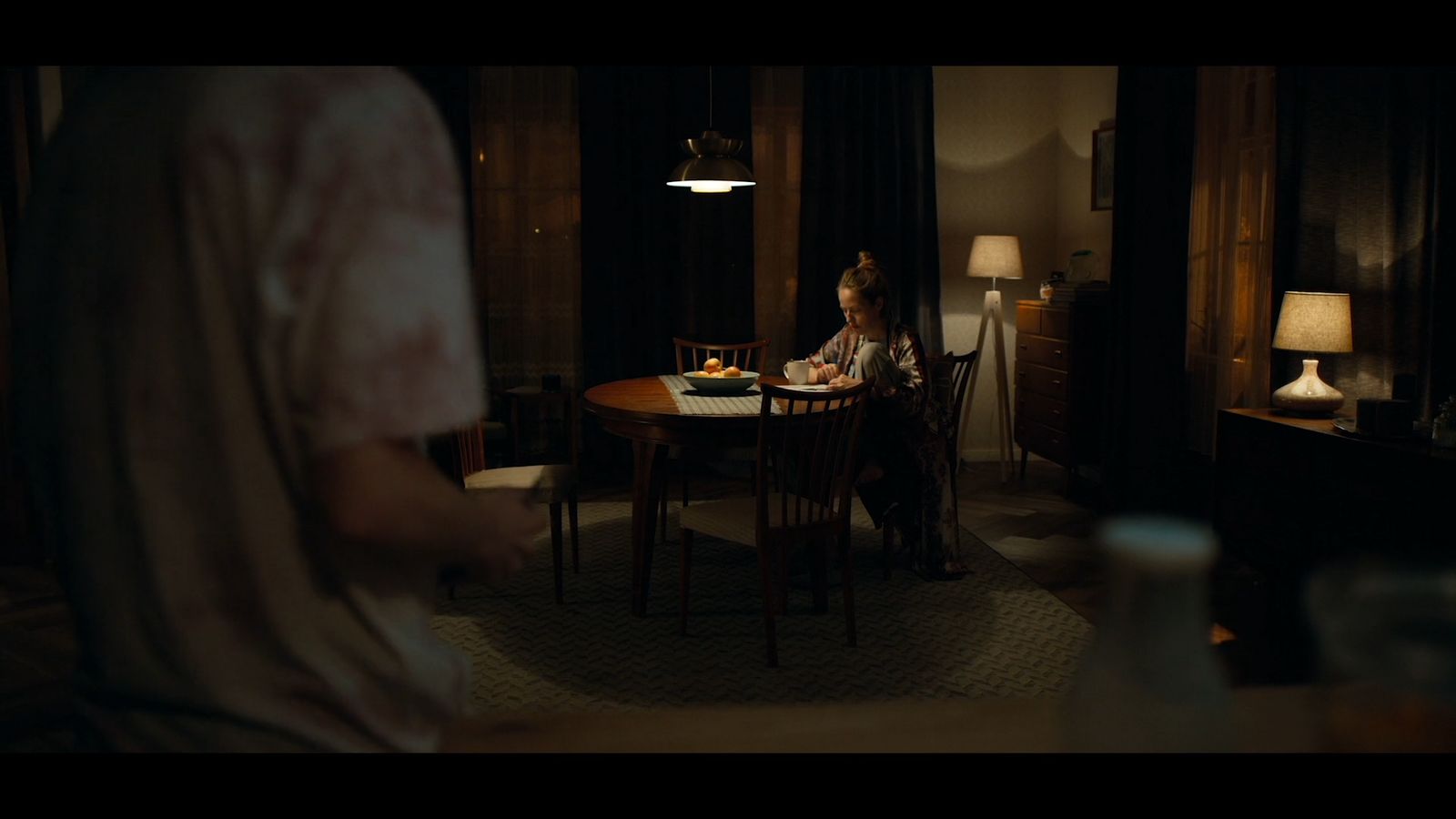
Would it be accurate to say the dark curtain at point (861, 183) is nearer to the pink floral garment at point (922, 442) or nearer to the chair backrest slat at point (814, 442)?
the pink floral garment at point (922, 442)

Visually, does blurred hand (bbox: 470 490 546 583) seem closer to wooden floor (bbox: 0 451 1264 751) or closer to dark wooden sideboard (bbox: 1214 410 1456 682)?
wooden floor (bbox: 0 451 1264 751)

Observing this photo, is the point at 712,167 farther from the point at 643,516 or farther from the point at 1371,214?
the point at 1371,214

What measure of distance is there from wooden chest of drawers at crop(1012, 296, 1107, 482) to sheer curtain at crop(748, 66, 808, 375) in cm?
128

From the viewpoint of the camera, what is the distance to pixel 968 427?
590cm

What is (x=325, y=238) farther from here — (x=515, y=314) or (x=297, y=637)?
(x=515, y=314)

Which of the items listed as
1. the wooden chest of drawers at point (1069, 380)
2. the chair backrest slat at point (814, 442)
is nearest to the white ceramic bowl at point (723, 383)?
the chair backrest slat at point (814, 442)

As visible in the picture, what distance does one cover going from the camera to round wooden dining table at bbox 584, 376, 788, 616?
292 centimetres

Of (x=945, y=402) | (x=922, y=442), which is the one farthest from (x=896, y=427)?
(x=945, y=402)

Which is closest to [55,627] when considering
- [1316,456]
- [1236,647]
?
[1236,647]

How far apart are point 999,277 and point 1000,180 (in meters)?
0.67

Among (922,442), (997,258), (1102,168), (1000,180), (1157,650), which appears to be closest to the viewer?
(1157,650)

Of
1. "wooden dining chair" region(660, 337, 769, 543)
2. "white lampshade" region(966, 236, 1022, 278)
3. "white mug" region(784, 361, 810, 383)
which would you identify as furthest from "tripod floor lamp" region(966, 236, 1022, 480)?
"white mug" region(784, 361, 810, 383)

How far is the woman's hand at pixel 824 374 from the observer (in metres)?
3.66

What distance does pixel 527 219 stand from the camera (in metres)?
5.43
